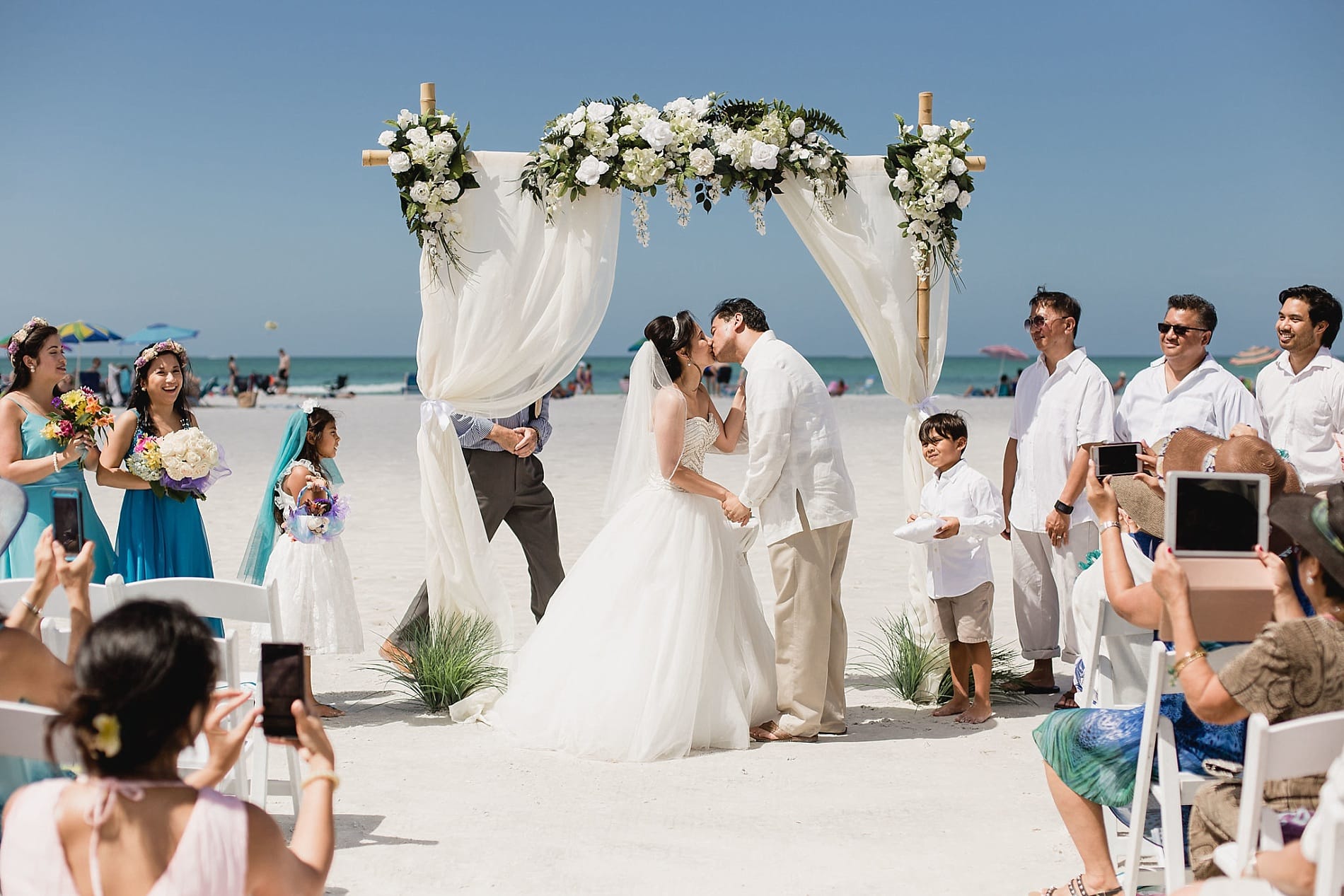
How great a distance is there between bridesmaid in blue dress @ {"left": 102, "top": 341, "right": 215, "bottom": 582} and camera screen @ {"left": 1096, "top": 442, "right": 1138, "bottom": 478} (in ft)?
13.6

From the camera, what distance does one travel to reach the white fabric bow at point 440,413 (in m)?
6.34

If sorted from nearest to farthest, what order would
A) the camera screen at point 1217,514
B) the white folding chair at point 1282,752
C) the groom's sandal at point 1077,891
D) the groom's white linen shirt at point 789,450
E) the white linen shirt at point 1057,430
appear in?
the white folding chair at point 1282,752 → the camera screen at point 1217,514 → the groom's sandal at point 1077,891 → the groom's white linen shirt at point 789,450 → the white linen shirt at point 1057,430

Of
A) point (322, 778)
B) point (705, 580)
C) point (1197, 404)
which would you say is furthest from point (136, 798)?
point (1197, 404)

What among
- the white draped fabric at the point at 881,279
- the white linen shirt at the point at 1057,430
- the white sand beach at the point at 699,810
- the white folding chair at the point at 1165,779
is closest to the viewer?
the white folding chair at the point at 1165,779

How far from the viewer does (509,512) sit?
709 centimetres

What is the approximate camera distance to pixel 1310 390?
6168 mm

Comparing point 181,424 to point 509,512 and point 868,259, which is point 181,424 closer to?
point 509,512

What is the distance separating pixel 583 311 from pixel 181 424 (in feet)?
7.17

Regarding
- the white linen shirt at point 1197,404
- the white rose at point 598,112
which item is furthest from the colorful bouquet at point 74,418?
the white linen shirt at point 1197,404

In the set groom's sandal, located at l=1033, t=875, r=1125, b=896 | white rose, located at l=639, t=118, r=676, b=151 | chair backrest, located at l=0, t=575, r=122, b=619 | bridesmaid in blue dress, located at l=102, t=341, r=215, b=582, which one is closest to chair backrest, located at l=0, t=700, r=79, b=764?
chair backrest, located at l=0, t=575, r=122, b=619

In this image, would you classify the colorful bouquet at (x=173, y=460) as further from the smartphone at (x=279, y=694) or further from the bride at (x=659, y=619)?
the smartphone at (x=279, y=694)

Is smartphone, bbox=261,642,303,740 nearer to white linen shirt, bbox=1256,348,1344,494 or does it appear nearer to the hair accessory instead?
the hair accessory

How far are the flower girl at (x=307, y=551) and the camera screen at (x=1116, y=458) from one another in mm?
3857

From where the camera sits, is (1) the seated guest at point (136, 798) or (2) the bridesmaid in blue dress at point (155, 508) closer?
(1) the seated guest at point (136, 798)
